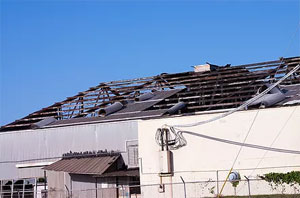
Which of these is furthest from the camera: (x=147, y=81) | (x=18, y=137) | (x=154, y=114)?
(x=147, y=81)

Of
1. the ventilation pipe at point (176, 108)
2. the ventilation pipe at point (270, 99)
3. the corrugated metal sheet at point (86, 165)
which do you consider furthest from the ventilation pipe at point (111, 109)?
the ventilation pipe at point (270, 99)

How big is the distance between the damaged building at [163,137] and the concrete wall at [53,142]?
2.9 inches

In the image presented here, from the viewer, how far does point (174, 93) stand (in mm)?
43500

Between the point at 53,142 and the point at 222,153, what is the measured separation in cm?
1448

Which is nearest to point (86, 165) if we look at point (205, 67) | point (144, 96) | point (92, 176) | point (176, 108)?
point (92, 176)

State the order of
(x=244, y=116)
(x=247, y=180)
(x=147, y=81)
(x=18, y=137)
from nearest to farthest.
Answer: (x=247, y=180)
(x=244, y=116)
(x=18, y=137)
(x=147, y=81)

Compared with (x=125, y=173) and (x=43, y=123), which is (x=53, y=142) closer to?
(x=43, y=123)

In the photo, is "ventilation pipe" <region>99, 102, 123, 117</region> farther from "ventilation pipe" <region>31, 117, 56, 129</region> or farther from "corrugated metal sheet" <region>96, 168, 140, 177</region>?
"corrugated metal sheet" <region>96, 168, 140, 177</region>

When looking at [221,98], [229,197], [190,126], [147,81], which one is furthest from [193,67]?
[229,197]

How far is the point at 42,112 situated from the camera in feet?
160

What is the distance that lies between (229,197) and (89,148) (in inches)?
495

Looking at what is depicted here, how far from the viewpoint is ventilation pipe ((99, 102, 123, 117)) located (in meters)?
43.2

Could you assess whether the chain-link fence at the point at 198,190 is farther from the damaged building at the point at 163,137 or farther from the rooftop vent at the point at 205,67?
the rooftop vent at the point at 205,67

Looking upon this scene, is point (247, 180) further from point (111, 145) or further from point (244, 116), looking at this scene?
point (111, 145)
